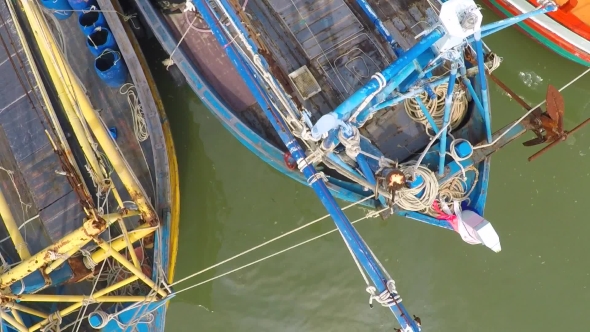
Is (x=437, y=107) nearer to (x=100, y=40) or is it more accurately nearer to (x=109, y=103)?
(x=109, y=103)

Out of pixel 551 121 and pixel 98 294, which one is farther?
pixel 98 294

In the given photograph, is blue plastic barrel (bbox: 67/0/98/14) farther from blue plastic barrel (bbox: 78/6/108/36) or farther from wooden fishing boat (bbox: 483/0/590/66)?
wooden fishing boat (bbox: 483/0/590/66)

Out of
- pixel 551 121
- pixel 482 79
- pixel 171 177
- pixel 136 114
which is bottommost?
pixel 551 121

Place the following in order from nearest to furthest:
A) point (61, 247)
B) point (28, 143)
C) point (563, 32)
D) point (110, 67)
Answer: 1. point (61, 247)
2. point (110, 67)
3. point (28, 143)
4. point (563, 32)

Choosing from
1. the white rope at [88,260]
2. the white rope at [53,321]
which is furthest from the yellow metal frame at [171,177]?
the white rope at [53,321]

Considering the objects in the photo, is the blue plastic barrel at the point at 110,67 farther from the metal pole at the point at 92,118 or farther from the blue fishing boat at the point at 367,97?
the metal pole at the point at 92,118

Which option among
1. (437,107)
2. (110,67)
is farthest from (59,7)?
(437,107)

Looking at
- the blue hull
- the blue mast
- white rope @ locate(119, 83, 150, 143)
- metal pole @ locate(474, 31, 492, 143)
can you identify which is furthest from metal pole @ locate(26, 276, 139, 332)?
metal pole @ locate(474, 31, 492, 143)
